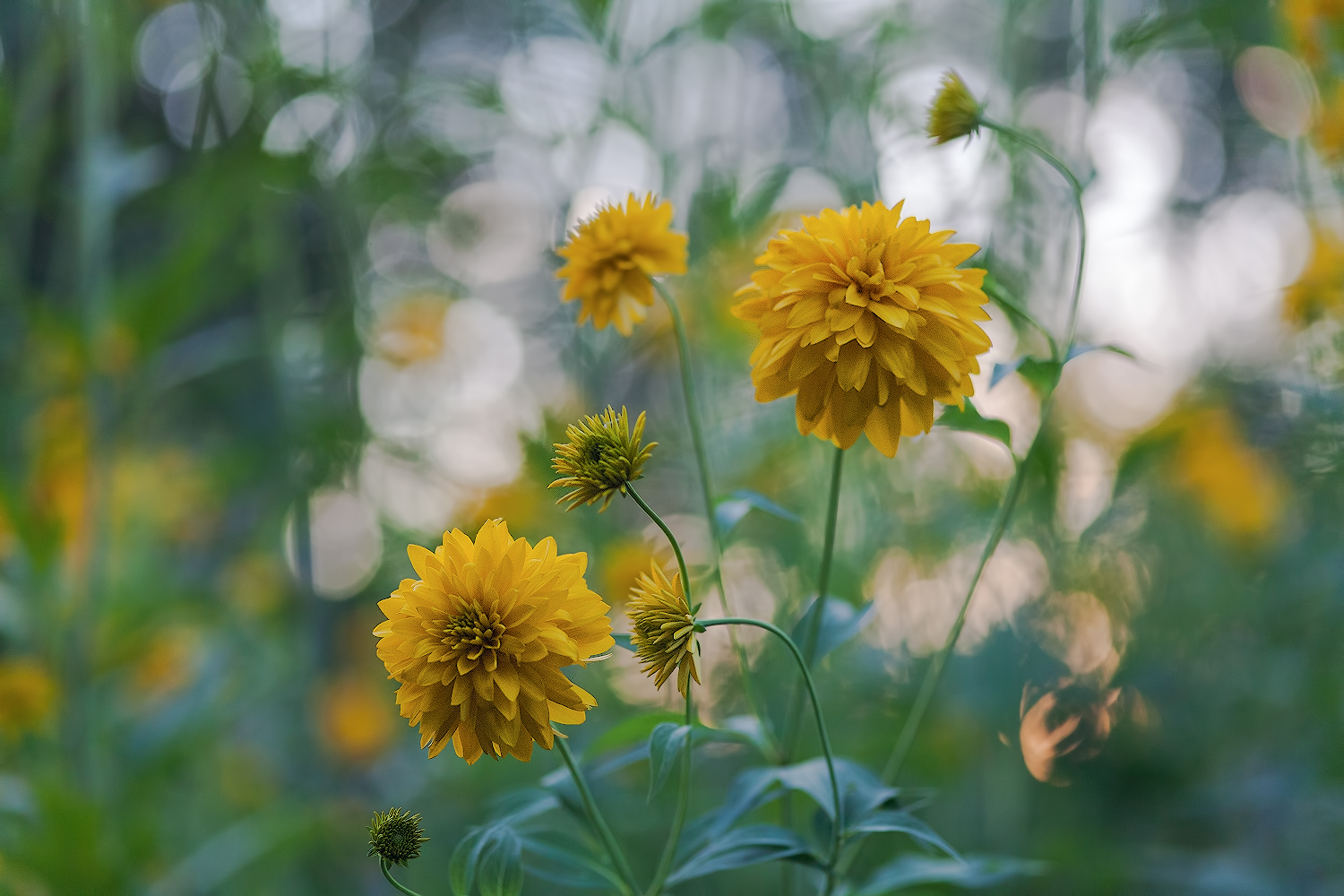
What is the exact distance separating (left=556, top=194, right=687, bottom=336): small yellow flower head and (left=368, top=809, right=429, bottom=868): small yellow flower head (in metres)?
0.31

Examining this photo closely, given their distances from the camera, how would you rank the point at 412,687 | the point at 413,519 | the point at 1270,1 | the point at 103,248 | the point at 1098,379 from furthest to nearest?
1. the point at 1098,379
2. the point at 413,519
3. the point at 103,248
4. the point at 1270,1
5. the point at 412,687

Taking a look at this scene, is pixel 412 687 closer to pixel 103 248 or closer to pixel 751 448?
pixel 751 448

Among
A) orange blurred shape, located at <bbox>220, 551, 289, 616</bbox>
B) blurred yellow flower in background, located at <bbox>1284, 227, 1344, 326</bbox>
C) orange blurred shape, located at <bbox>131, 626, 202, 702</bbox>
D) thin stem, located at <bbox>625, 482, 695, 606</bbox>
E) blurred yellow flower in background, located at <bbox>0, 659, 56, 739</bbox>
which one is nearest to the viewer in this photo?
thin stem, located at <bbox>625, 482, 695, 606</bbox>

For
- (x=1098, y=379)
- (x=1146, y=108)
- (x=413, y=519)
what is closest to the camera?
(x=413, y=519)

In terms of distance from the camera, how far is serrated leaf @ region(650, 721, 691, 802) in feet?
1.29

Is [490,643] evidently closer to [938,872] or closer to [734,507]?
[734,507]

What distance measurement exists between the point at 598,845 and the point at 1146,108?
6.99ft

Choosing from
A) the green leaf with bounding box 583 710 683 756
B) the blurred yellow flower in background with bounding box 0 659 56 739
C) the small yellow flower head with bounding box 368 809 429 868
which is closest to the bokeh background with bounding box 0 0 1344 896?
the blurred yellow flower in background with bounding box 0 659 56 739

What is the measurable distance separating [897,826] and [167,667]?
5.33 feet

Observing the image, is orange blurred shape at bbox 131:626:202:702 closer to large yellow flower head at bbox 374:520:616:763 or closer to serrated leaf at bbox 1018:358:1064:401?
large yellow flower head at bbox 374:520:616:763

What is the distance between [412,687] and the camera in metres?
0.41

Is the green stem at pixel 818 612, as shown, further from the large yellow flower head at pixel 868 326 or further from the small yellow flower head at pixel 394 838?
the small yellow flower head at pixel 394 838

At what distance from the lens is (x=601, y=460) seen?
405 mm

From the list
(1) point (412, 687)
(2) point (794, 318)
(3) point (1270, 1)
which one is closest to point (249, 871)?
(1) point (412, 687)
